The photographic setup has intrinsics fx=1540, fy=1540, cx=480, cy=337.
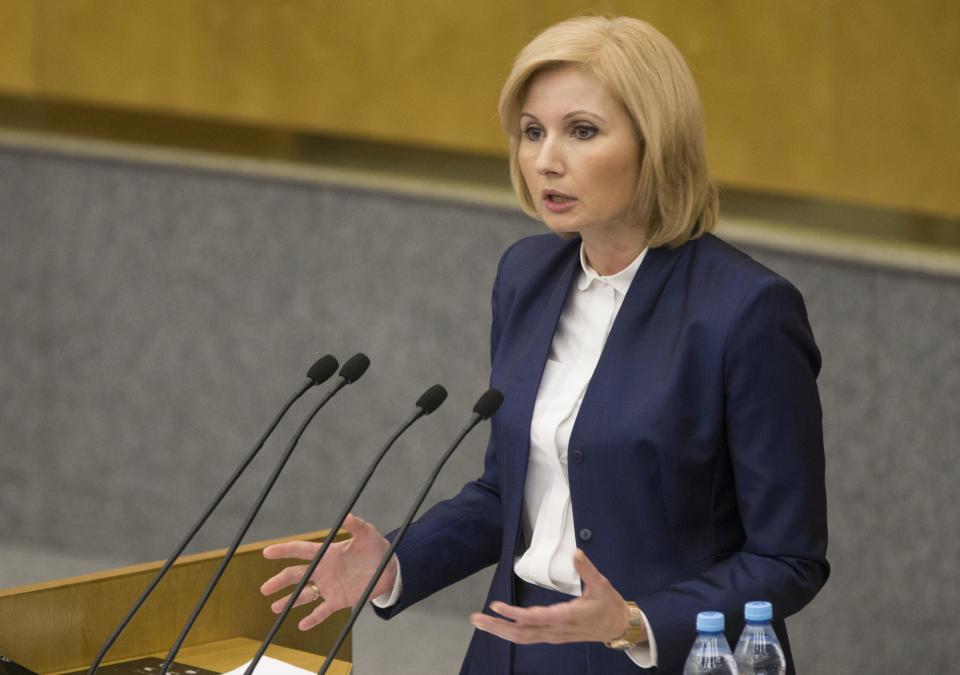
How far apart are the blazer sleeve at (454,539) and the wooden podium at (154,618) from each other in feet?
0.84

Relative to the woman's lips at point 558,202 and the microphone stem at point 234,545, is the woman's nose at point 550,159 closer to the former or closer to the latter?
the woman's lips at point 558,202

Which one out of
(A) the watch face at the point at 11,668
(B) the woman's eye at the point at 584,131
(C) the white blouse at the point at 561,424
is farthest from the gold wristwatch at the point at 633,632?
(A) the watch face at the point at 11,668

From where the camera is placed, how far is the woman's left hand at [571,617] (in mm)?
1822

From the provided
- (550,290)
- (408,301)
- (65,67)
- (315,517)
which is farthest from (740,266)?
(65,67)

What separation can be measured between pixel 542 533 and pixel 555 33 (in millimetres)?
709

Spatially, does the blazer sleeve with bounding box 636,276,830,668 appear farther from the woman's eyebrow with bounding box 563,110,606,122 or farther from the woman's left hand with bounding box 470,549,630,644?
the woman's eyebrow with bounding box 563,110,606,122

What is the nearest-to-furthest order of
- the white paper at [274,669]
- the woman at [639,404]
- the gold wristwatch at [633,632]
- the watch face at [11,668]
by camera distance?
1. the gold wristwatch at [633,632]
2. the woman at [639,404]
3. the watch face at [11,668]
4. the white paper at [274,669]

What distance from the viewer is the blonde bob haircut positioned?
6.87 ft

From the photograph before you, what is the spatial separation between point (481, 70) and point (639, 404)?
2712 millimetres

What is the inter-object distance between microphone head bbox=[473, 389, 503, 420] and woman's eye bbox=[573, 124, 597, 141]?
38cm

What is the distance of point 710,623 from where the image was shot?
185 cm

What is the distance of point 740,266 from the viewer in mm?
2127

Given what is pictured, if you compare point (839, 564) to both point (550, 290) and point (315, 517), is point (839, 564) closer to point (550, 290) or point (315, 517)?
point (315, 517)

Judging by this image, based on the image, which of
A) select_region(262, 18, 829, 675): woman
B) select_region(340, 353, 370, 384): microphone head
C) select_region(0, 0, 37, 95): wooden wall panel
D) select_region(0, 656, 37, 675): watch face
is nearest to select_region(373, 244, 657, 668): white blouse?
select_region(262, 18, 829, 675): woman
